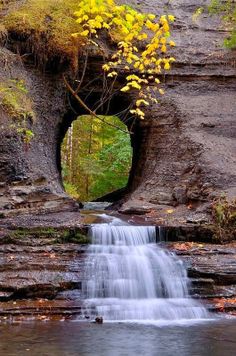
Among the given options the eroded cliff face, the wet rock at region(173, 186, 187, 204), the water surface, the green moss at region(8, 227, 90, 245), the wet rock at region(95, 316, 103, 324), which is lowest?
the wet rock at region(95, 316, 103, 324)

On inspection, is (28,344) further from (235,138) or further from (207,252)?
(235,138)

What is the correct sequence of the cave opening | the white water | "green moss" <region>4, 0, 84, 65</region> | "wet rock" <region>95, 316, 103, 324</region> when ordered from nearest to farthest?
"wet rock" <region>95, 316, 103, 324</region> → the white water → "green moss" <region>4, 0, 84, 65</region> → the cave opening

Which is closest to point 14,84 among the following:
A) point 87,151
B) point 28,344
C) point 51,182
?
point 51,182

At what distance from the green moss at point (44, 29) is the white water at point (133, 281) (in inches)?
255

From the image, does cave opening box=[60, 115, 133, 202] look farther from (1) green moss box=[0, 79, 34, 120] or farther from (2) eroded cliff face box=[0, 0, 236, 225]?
(1) green moss box=[0, 79, 34, 120]

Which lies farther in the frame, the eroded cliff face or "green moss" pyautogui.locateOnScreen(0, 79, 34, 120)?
"green moss" pyautogui.locateOnScreen(0, 79, 34, 120)

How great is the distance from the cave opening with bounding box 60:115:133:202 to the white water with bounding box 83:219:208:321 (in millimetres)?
11259

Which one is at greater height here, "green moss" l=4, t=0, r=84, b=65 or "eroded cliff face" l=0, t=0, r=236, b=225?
"green moss" l=4, t=0, r=84, b=65

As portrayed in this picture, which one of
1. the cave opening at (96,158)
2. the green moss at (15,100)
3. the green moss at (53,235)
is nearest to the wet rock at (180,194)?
the green moss at (53,235)

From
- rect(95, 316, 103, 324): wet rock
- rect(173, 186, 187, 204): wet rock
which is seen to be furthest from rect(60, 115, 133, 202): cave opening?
rect(95, 316, 103, 324): wet rock

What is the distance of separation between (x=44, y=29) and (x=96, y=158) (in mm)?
12103

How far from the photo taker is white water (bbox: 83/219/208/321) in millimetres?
8141

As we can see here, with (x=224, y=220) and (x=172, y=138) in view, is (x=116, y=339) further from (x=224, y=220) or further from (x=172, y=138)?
(x=172, y=138)

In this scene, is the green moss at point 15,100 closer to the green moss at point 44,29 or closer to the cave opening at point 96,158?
the green moss at point 44,29
